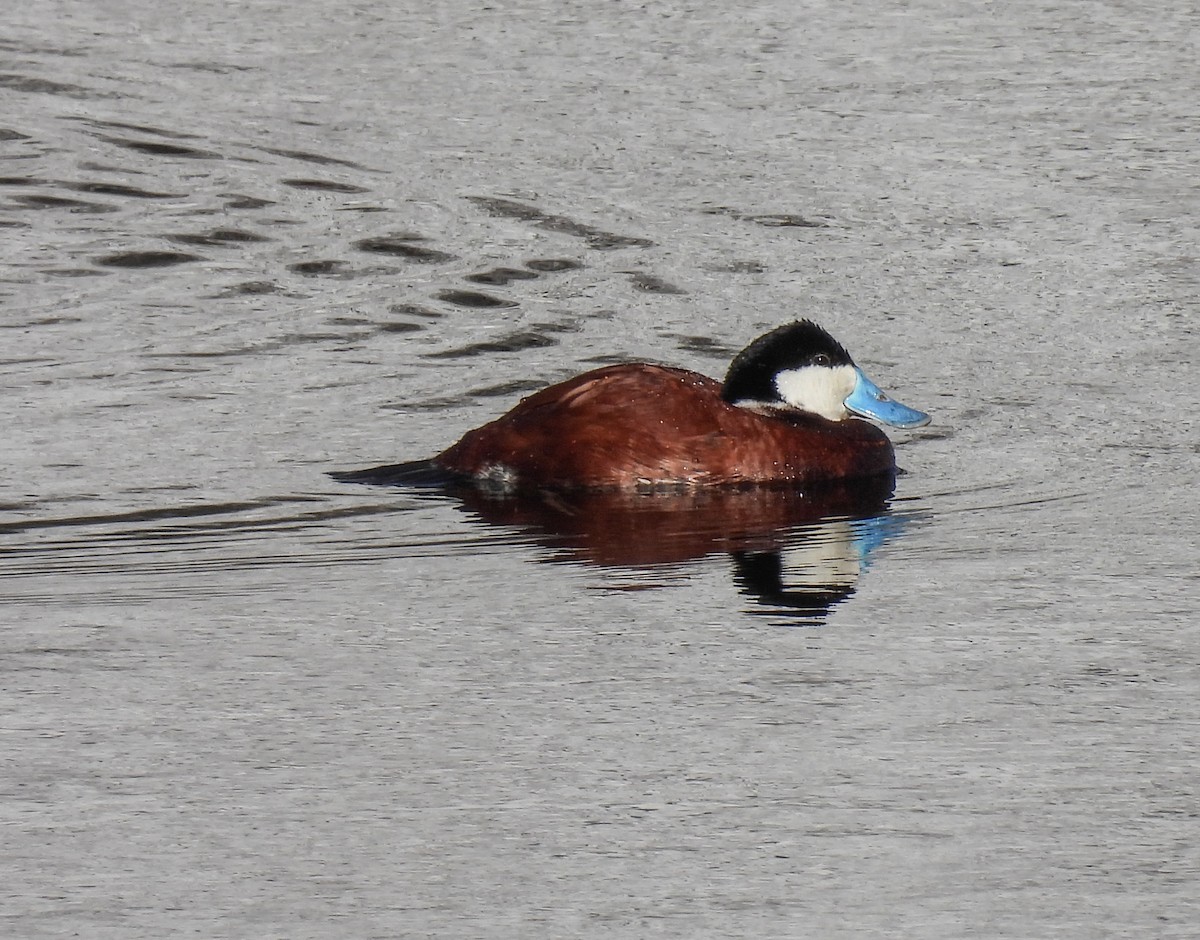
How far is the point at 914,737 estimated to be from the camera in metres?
5.39

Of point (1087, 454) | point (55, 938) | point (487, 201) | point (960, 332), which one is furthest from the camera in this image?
point (487, 201)

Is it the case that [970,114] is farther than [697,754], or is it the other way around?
[970,114]

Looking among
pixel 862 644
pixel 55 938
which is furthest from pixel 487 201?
pixel 55 938

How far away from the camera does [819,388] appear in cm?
898

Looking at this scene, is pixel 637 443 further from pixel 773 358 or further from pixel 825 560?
pixel 825 560

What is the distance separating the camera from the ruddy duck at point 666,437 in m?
8.51

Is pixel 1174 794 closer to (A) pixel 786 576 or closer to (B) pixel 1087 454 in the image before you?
(A) pixel 786 576

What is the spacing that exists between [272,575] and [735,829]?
261cm

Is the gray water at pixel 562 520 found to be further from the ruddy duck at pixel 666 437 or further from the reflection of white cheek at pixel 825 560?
the ruddy duck at pixel 666 437

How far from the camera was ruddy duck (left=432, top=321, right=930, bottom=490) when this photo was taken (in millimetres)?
8508

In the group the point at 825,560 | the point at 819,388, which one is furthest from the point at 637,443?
the point at 825,560

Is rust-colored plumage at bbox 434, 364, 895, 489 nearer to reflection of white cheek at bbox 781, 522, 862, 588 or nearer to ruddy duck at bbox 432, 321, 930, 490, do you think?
ruddy duck at bbox 432, 321, 930, 490

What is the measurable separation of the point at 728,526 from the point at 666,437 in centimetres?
68

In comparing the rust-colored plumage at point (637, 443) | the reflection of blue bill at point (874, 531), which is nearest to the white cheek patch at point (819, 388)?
the rust-colored plumage at point (637, 443)
